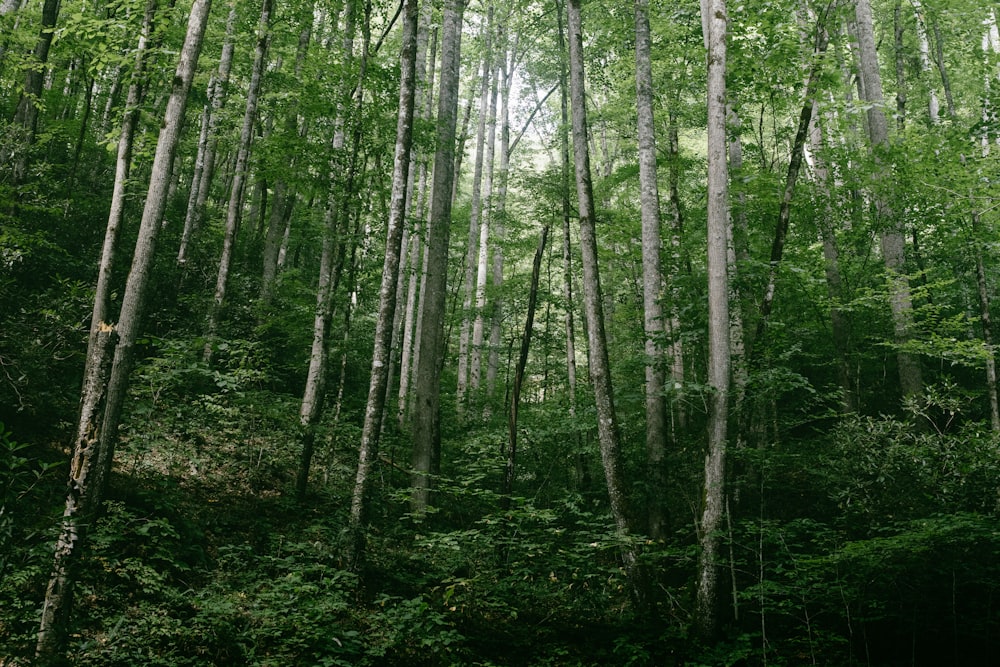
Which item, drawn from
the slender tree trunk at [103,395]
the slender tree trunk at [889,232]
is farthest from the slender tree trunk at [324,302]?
the slender tree trunk at [889,232]

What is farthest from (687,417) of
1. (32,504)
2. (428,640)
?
(32,504)

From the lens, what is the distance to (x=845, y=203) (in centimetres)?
1123

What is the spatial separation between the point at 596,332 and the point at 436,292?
290 centimetres

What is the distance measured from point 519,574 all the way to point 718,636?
2.42m

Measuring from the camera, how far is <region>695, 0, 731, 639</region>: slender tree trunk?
20.5 feet

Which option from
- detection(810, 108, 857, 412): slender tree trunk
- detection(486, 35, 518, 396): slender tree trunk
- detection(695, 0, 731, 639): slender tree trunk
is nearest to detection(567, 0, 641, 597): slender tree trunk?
detection(695, 0, 731, 639): slender tree trunk

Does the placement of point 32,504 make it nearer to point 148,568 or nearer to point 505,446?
point 148,568

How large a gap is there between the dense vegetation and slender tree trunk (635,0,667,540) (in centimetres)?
13

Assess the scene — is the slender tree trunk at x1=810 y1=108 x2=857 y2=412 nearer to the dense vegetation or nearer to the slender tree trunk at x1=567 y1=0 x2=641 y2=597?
the dense vegetation

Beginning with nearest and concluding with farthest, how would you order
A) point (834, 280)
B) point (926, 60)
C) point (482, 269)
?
point (834, 280), point (926, 60), point (482, 269)

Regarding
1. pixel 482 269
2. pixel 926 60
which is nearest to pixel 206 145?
pixel 482 269

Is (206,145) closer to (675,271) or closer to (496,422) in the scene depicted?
(496,422)

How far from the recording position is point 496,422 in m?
13.4

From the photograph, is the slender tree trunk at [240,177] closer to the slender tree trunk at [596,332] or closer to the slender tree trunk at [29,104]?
the slender tree trunk at [29,104]
